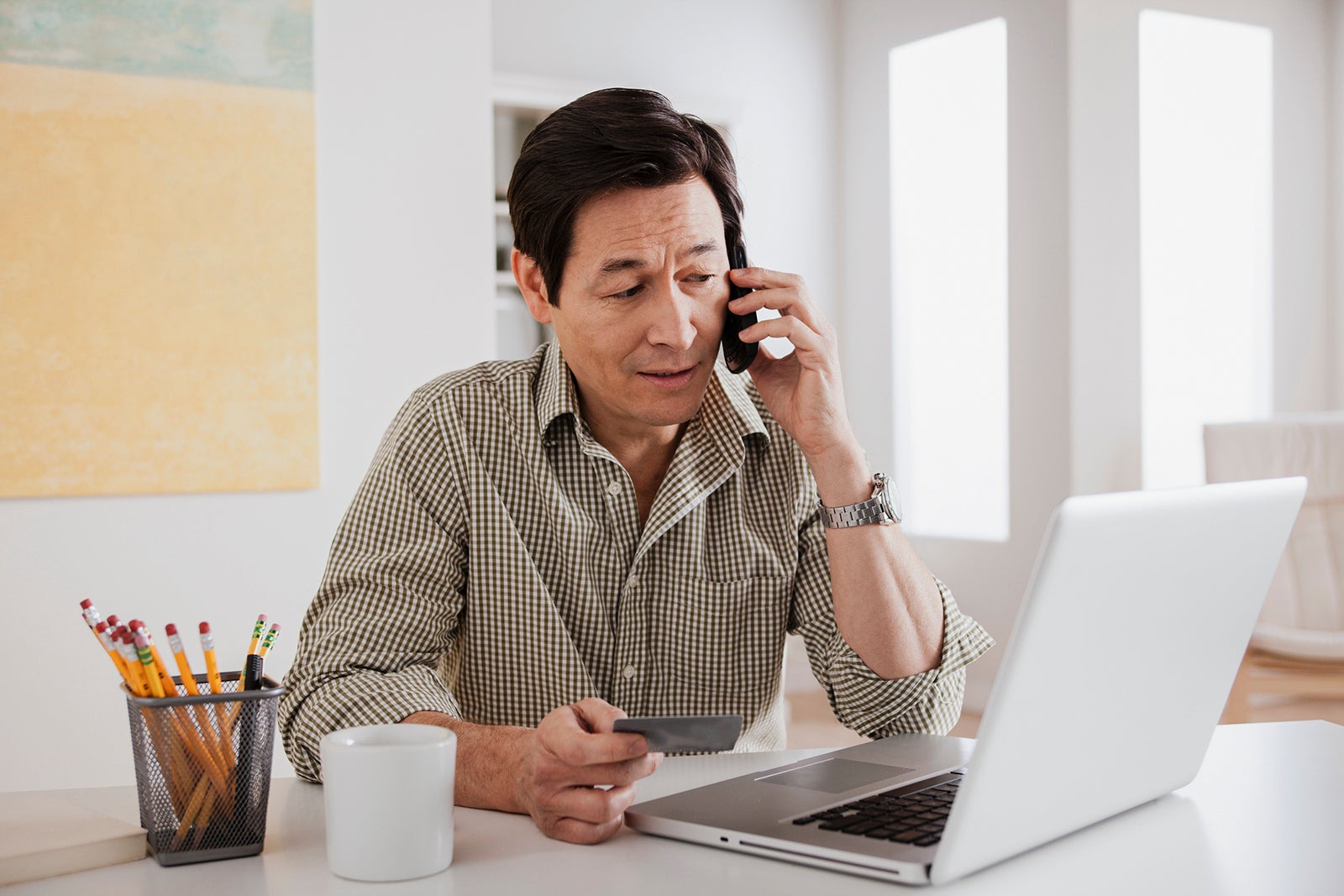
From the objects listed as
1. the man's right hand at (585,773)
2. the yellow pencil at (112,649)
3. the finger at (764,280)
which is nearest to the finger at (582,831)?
the man's right hand at (585,773)

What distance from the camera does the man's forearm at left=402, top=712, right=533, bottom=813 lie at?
959mm

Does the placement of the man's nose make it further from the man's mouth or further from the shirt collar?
the shirt collar

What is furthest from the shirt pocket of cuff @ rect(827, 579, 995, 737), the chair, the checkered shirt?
the chair

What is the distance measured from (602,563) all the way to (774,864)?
2.02 feet

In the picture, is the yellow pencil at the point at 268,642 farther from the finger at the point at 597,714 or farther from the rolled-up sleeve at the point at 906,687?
the rolled-up sleeve at the point at 906,687

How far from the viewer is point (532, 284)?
1.46 m

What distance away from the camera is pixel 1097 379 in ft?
13.3

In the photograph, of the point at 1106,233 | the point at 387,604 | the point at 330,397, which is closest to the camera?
the point at 387,604

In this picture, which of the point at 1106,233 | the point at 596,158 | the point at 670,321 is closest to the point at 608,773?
the point at 670,321

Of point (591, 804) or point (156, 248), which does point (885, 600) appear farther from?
point (156, 248)

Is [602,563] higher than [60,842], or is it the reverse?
[602,563]

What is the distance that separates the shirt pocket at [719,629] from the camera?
1.41 meters

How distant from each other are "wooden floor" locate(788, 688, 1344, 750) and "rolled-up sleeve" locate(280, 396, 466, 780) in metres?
2.70

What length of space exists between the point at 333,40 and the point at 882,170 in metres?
2.63
